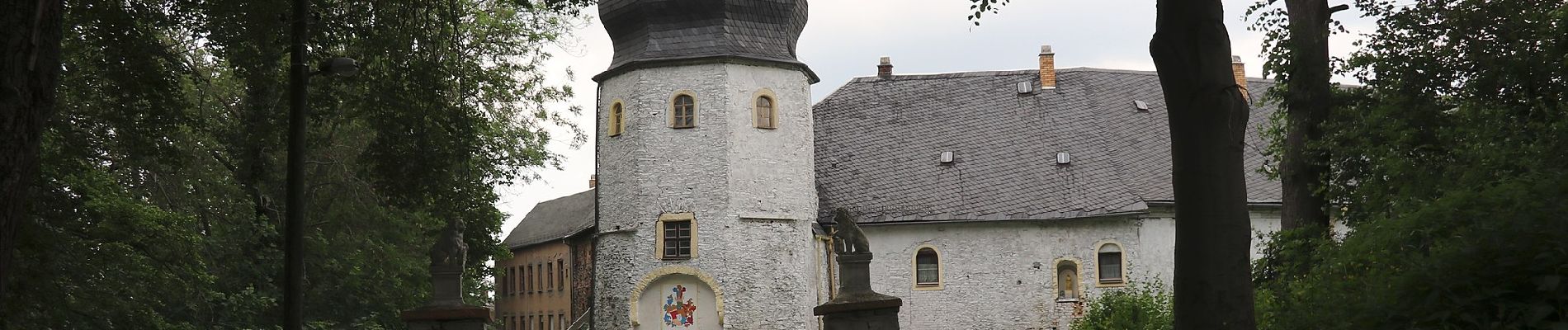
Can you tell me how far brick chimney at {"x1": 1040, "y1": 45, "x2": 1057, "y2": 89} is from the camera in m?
40.4

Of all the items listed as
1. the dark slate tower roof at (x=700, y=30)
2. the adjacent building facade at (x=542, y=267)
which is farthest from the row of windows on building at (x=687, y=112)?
the adjacent building facade at (x=542, y=267)

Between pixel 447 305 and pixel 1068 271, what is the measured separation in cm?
2395

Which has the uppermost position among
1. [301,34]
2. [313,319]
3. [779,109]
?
[779,109]

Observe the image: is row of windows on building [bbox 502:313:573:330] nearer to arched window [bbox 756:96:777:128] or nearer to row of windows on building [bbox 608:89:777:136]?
row of windows on building [bbox 608:89:777:136]

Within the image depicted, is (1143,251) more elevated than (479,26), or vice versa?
(479,26)

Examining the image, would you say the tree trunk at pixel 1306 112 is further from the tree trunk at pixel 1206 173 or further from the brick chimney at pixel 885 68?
the brick chimney at pixel 885 68

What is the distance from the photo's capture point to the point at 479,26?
1161 inches

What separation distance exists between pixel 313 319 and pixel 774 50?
10093mm

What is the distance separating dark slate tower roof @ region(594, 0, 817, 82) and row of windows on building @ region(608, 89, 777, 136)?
2.18 feet

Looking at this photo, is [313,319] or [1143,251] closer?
[313,319]

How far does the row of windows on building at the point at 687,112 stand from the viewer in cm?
3297

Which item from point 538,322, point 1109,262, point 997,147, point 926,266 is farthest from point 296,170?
point 538,322

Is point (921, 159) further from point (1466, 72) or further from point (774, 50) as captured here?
point (1466, 72)

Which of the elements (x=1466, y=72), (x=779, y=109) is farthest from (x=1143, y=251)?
(x=1466, y=72)
